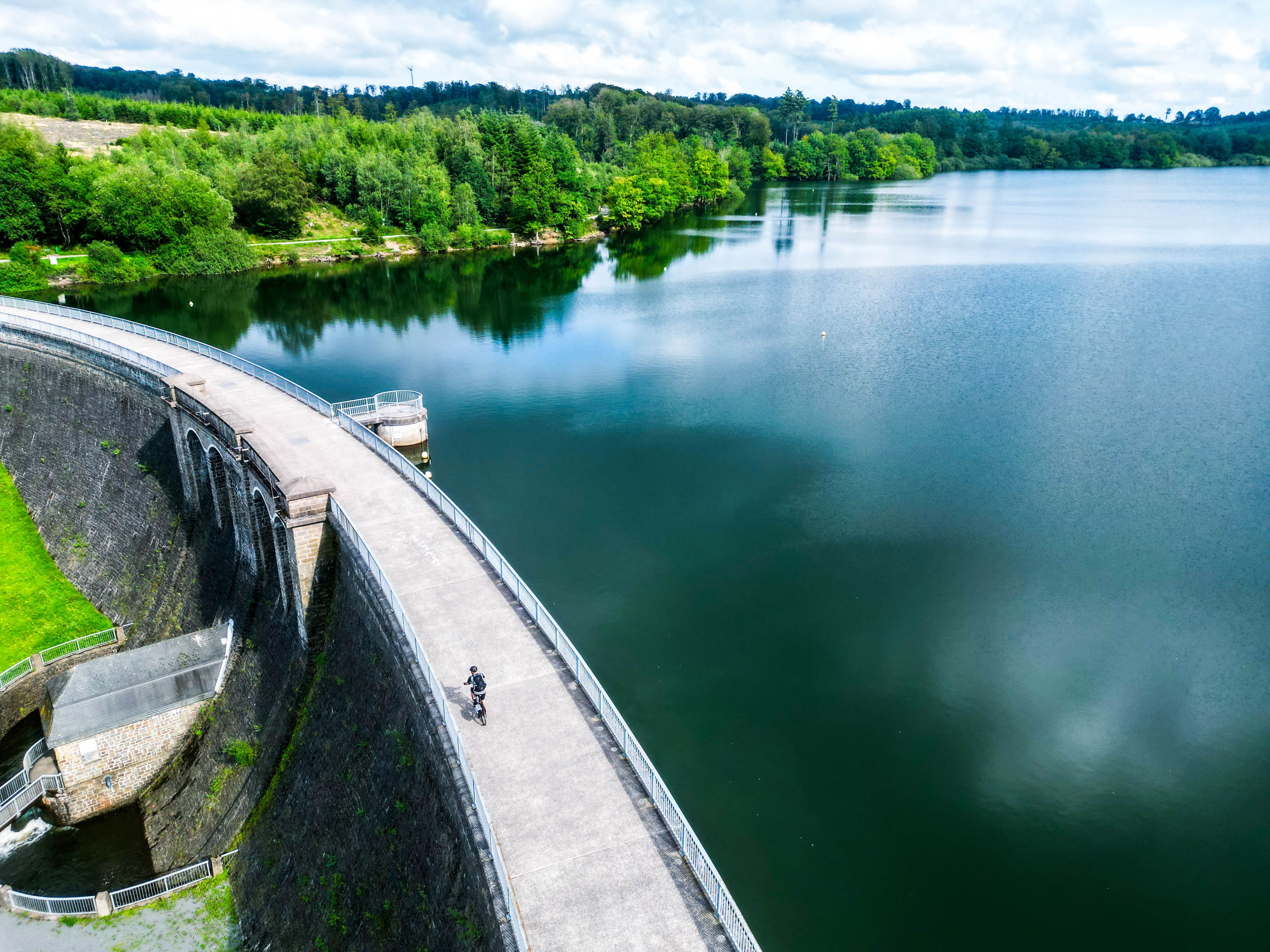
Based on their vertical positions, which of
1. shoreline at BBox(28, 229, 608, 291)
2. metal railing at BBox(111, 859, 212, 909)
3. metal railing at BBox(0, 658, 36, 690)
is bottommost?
metal railing at BBox(111, 859, 212, 909)

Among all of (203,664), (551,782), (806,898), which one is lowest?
(806,898)

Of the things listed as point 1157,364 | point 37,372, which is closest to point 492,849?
point 37,372

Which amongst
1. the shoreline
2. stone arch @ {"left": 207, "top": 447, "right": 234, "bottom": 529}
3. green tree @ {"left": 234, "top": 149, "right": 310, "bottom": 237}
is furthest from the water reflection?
stone arch @ {"left": 207, "top": 447, "right": 234, "bottom": 529}

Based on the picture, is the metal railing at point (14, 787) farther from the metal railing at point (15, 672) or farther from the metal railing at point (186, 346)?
the metal railing at point (186, 346)

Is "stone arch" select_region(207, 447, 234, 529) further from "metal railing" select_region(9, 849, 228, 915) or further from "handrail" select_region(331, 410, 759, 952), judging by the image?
"metal railing" select_region(9, 849, 228, 915)

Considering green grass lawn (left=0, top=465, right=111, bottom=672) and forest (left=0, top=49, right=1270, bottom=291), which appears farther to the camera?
forest (left=0, top=49, right=1270, bottom=291)

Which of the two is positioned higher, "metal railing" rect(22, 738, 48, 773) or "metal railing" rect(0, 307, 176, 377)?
"metal railing" rect(0, 307, 176, 377)

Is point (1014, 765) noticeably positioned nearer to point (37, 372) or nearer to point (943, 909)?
point (943, 909)
